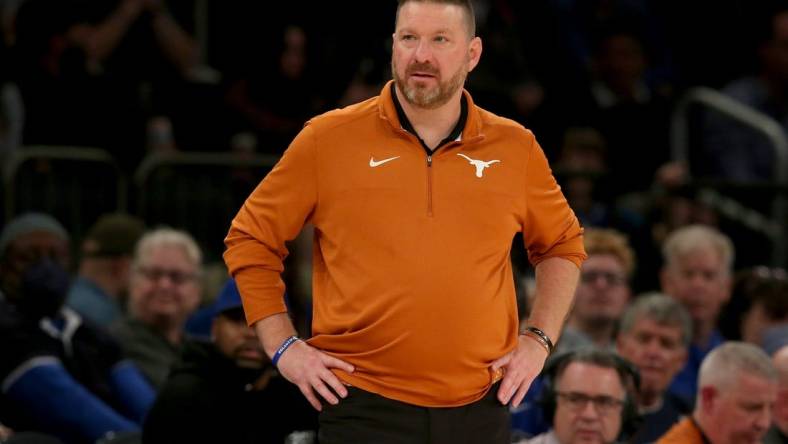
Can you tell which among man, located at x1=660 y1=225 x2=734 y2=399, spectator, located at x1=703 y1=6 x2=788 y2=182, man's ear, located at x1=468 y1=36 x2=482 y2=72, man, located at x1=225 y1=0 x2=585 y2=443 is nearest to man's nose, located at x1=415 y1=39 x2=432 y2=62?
man, located at x1=225 y1=0 x2=585 y2=443

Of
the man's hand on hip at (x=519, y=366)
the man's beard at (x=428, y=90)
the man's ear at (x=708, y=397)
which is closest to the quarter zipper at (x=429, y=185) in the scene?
the man's beard at (x=428, y=90)

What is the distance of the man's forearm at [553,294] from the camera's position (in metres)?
4.37

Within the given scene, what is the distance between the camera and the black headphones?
244 inches

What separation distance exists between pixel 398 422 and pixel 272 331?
39 cm

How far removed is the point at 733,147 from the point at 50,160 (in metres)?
4.08

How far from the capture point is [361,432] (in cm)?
414

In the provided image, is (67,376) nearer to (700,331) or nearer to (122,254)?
(122,254)

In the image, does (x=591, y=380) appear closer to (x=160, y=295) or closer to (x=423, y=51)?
(x=423, y=51)

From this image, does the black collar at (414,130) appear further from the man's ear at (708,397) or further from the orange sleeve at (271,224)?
the man's ear at (708,397)

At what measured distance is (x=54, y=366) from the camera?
677 centimetres

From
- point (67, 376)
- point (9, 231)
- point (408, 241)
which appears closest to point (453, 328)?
point (408, 241)

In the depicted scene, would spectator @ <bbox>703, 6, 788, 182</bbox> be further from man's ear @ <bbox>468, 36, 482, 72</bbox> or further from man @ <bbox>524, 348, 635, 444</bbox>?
man's ear @ <bbox>468, 36, 482, 72</bbox>

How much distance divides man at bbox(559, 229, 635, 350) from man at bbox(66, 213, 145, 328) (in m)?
2.18

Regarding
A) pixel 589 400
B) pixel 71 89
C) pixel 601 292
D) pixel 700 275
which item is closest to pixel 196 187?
pixel 71 89
